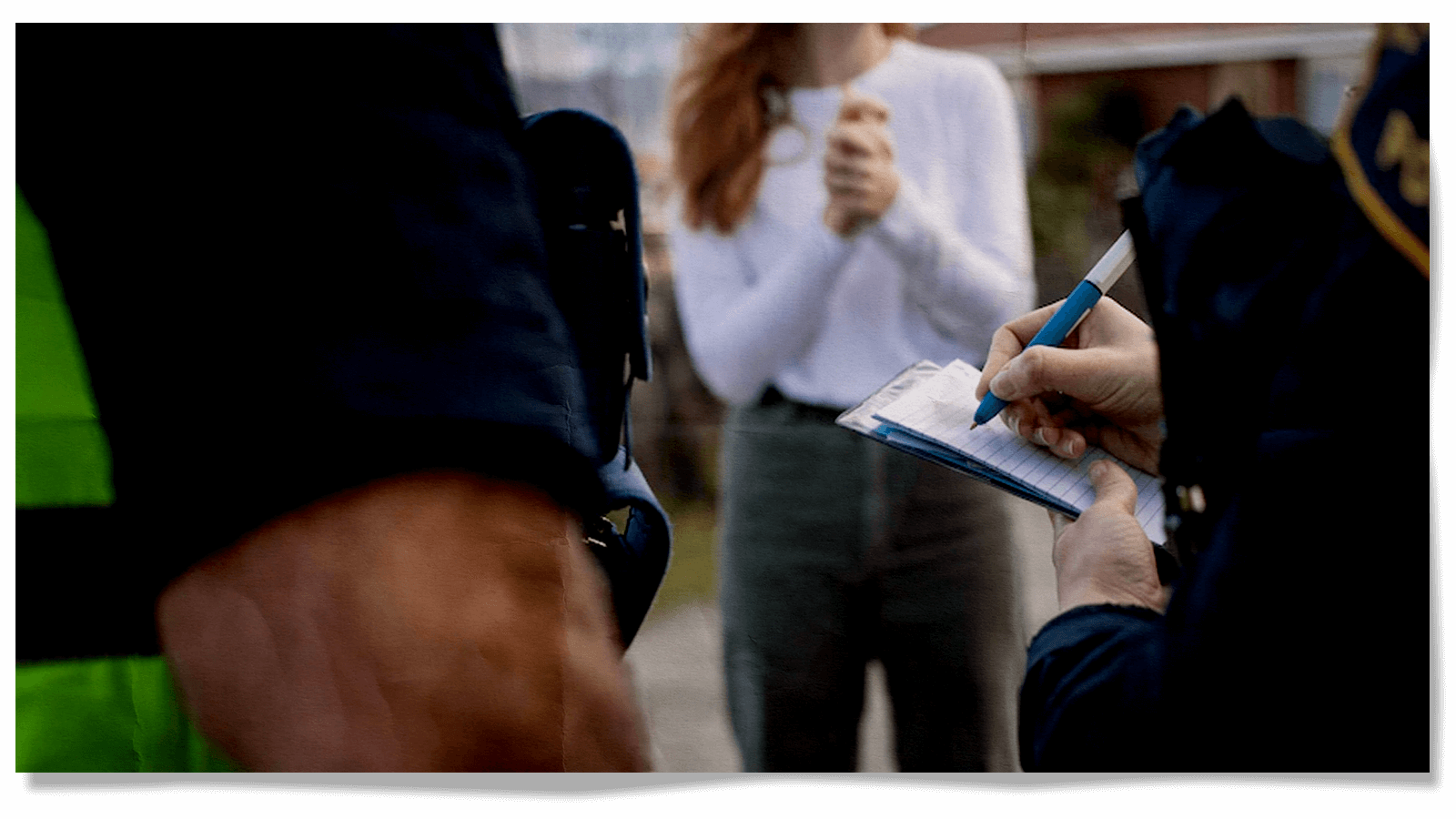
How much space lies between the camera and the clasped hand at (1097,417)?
672 millimetres

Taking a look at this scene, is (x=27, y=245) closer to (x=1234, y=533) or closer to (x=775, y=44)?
(x=775, y=44)

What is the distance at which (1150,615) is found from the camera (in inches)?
23.7

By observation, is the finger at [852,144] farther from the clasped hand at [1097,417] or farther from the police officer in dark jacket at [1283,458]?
the police officer in dark jacket at [1283,458]

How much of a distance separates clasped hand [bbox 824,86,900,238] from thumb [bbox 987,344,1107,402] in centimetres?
30

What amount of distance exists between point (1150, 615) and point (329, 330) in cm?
55

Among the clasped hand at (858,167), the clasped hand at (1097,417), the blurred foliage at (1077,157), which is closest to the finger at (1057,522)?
the clasped hand at (1097,417)

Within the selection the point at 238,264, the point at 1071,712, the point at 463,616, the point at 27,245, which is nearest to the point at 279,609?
the point at 463,616

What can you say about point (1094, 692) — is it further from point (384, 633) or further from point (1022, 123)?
point (1022, 123)

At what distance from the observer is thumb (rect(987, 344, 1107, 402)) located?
0.72 m

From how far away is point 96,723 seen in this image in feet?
2.36

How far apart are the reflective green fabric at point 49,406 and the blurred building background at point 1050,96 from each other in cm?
38

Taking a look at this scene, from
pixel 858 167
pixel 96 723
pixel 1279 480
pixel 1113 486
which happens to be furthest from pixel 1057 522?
pixel 96 723

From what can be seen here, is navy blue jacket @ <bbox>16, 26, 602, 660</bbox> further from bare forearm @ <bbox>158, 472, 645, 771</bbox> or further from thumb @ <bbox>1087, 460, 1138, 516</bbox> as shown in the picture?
thumb @ <bbox>1087, 460, 1138, 516</bbox>

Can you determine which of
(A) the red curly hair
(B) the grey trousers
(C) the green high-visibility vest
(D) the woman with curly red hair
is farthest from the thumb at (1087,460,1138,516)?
(C) the green high-visibility vest
